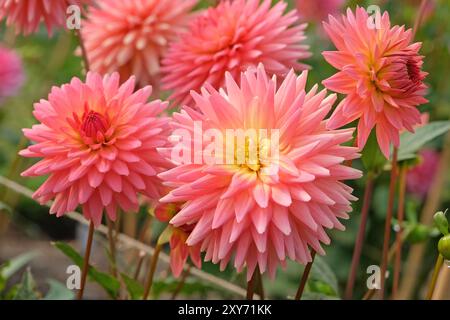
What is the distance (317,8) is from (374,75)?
2.79 feet

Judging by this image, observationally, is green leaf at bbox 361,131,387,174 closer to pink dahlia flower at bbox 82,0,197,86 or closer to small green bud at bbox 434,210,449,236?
small green bud at bbox 434,210,449,236

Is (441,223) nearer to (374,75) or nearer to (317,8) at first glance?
(374,75)

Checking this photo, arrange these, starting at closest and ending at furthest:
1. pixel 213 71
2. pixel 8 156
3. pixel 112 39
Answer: pixel 213 71
pixel 112 39
pixel 8 156

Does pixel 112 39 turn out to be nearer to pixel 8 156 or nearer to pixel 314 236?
pixel 314 236

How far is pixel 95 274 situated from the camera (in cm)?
66

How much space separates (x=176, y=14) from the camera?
0.76 m

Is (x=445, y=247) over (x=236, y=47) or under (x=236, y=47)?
under

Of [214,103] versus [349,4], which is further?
[349,4]

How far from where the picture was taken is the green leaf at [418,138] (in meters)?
0.68

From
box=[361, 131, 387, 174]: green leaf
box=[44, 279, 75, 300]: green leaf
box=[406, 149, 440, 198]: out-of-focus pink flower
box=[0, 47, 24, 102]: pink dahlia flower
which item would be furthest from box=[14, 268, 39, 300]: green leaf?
box=[406, 149, 440, 198]: out-of-focus pink flower

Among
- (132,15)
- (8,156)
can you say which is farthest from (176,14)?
(8,156)

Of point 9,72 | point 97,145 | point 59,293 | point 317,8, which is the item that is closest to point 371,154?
point 97,145

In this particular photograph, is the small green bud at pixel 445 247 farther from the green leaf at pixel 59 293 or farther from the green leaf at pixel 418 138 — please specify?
the green leaf at pixel 59 293

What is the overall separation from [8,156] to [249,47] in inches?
44.6
